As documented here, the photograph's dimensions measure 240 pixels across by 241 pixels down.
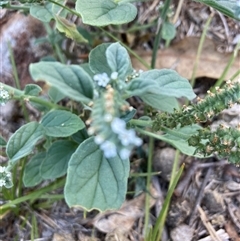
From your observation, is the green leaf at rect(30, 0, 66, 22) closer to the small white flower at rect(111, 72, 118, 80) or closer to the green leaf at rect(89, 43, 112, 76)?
the green leaf at rect(89, 43, 112, 76)

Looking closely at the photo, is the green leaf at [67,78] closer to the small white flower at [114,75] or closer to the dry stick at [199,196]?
the small white flower at [114,75]

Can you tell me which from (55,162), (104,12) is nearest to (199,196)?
Answer: (55,162)

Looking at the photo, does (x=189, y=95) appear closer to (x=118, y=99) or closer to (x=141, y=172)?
(x=118, y=99)

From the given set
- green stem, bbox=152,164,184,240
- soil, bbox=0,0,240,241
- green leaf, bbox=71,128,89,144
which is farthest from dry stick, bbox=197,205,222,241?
green leaf, bbox=71,128,89,144

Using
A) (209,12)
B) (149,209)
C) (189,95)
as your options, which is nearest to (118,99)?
(189,95)

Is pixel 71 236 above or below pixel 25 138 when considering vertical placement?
below

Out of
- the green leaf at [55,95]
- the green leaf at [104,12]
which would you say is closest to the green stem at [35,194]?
the green leaf at [55,95]
